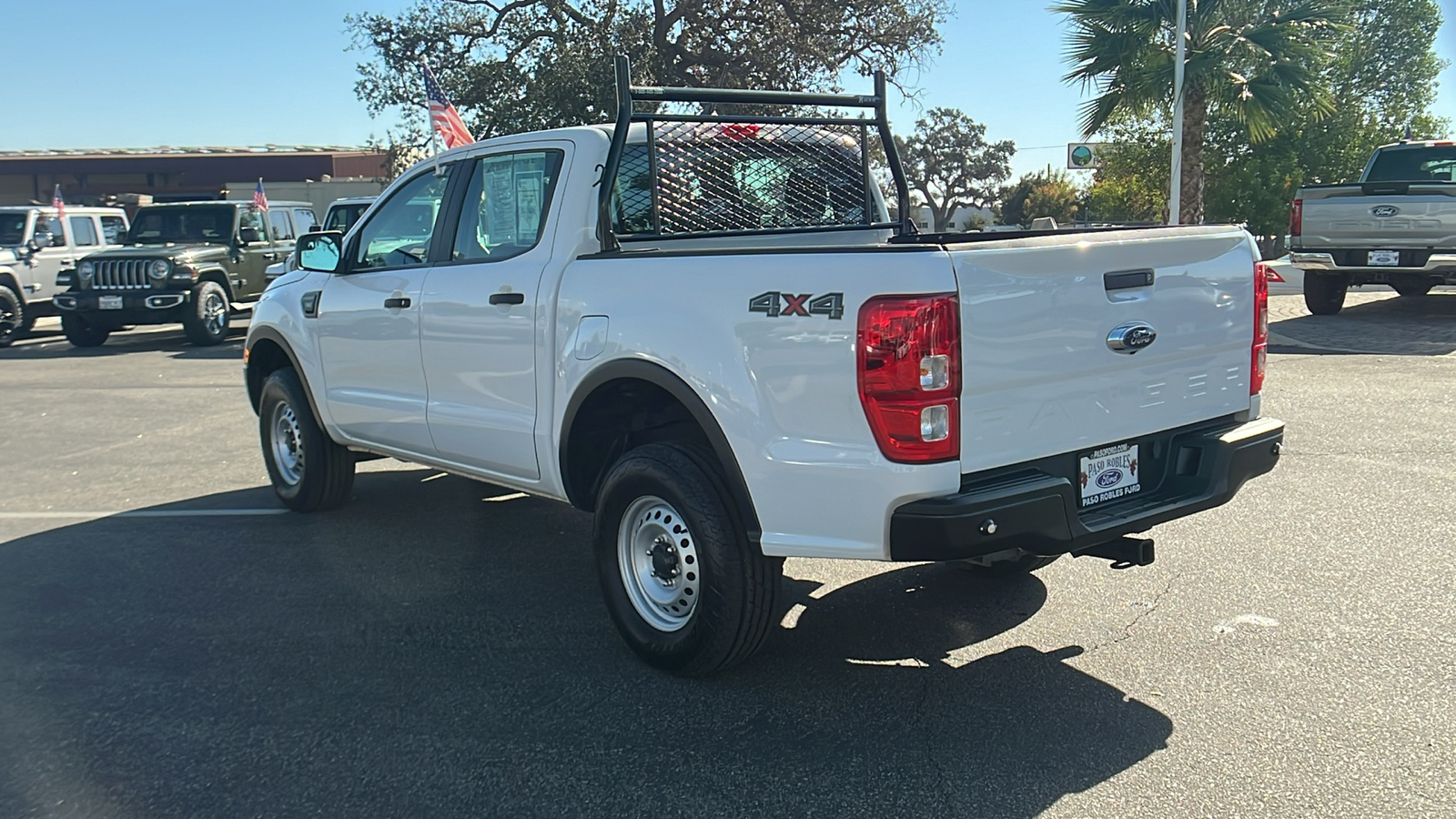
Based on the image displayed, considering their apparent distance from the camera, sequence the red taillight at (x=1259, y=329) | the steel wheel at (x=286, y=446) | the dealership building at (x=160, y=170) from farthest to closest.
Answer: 1. the dealership building at (x=160, y=170)
2. the steel wheel at (x=286, y=446)
3. the red taillight at (x=1259, y=329)

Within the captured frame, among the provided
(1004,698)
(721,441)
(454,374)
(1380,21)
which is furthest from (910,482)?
(1380,21)

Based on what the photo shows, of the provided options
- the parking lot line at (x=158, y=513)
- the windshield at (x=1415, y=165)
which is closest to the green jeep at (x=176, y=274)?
the parking lot line at (x=158, y=513)

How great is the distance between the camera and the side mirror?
6.02 meters

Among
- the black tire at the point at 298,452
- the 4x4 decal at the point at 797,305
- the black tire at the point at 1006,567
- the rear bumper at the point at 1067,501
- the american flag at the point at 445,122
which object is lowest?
the black tire at the point at 1006,567

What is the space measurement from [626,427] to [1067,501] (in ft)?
5.78

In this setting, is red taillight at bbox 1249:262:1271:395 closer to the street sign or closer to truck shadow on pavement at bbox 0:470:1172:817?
truck shadow on pavement at bbox 0:470:1172:817

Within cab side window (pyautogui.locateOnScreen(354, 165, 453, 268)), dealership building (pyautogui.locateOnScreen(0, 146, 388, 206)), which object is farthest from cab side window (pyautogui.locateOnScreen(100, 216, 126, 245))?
dealership building (pyautogui.locateOnScreen(0, 146, 388, 206))

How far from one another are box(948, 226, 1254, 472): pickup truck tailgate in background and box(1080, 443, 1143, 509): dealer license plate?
0.05 meters

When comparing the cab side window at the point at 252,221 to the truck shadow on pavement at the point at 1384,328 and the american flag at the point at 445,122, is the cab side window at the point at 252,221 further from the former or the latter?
the truck shadow on pavement at the point at 1384,328

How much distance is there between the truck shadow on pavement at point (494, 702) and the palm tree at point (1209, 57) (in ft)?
55.2

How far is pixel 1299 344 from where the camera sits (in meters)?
12.6

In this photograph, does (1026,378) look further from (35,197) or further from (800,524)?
(35,197)

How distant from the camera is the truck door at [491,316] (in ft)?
15.7

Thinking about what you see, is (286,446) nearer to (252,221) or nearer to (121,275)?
(121,275)
